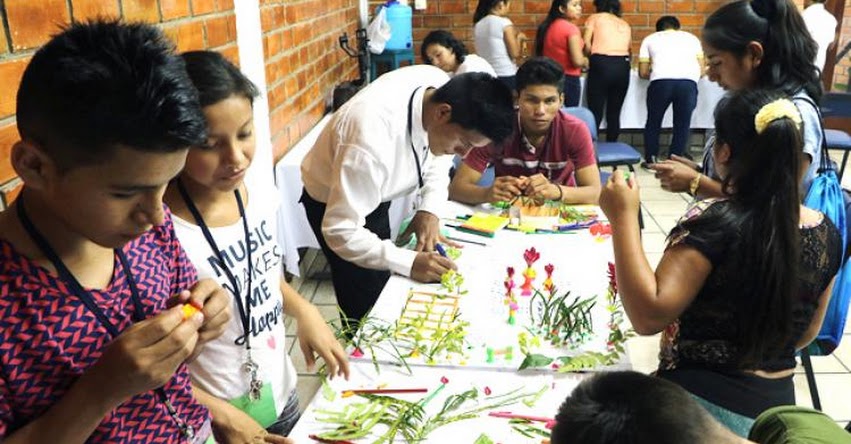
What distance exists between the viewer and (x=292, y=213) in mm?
3342

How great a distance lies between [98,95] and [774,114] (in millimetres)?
1189

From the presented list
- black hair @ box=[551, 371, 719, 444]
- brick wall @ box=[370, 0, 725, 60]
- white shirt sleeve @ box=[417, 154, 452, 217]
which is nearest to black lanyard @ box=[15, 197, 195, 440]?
black hair @ box=[551, 371, 719, 444]

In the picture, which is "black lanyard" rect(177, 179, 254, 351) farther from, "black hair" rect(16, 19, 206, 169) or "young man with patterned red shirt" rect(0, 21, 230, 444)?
"black hair" rect(16, 19, 206, 169)

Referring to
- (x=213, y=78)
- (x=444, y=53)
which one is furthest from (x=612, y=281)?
(x=444, y=53)

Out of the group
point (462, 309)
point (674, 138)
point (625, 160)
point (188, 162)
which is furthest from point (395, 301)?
point (674, 138)

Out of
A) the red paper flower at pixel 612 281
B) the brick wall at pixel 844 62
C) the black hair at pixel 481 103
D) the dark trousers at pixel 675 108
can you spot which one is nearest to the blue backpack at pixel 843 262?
the red paper flower at pixel 612 281

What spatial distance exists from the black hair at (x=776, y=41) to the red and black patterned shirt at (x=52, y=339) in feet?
6.22

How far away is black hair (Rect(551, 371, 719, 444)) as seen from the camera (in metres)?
0.76

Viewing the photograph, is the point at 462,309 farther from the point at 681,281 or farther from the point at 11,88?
the point at 11,88

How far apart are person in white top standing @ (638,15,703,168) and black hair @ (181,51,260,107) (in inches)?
185

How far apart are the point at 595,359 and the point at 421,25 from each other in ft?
17.5

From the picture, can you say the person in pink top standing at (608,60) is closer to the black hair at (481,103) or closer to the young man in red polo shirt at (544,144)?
Answer: the young man in red polo shirt at (544,144)

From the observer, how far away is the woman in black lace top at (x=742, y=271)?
129 centimetres

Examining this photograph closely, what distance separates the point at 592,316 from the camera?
1.63 metres
